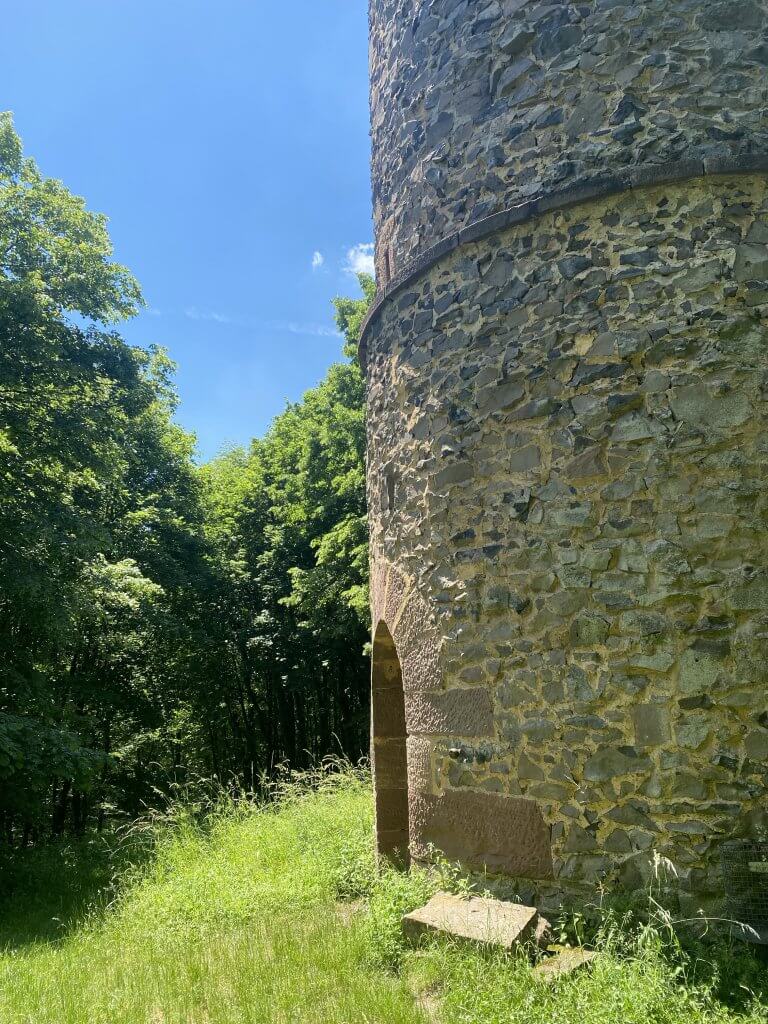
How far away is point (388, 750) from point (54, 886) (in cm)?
559

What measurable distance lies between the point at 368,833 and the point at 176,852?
230 cm

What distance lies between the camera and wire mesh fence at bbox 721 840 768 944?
148 inches

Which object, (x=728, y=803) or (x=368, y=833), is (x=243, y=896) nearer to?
A: (x=368, y=833)

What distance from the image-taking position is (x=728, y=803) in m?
3.92

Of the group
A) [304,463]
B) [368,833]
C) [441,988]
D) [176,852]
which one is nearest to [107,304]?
[304,463]

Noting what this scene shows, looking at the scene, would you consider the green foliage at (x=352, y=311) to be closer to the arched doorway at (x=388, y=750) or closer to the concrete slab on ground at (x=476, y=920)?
the arched doorway at (x=388, y=750)

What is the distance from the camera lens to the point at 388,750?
6109 mm

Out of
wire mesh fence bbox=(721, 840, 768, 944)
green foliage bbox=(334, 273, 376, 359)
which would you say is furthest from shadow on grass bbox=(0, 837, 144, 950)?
green foliage bbox=(334, 273, 376, 359)

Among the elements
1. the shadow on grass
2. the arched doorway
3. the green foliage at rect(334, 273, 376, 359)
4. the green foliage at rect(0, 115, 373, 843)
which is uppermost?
the green foliage at rect(334, 273, 376, 359)

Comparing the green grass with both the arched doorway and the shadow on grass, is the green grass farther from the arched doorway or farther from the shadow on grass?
the arched doorway

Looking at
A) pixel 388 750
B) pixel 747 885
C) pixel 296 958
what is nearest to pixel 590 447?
pixel 747 885

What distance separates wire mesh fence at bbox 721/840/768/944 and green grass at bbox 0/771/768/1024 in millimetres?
134

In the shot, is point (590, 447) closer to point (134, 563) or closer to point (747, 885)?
point (747, 885)

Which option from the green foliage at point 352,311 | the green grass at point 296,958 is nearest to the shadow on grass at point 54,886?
the green grass at point 296,958
